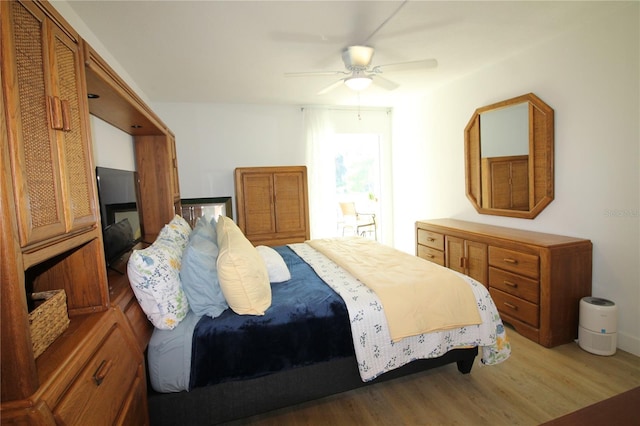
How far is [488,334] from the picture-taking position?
1.95 metres

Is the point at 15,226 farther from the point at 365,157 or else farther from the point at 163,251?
the point at 365,157

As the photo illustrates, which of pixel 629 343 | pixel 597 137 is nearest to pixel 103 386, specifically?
pixel 629 343

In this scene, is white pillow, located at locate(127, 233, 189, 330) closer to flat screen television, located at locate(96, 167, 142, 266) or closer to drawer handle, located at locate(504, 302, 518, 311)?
flat screen television, located at locate(96, 167, 142, 266)

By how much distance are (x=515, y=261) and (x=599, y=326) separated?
0.68 m

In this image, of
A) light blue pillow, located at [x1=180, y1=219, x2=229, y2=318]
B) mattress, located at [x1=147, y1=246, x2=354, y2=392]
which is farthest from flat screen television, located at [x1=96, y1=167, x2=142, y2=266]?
mattress, located at [x1=147, y1=246, x2=354, y2=392]

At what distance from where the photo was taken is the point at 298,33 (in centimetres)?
248

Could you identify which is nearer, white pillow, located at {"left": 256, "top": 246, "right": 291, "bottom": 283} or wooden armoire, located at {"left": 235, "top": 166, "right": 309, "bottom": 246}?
white pillow, located at {"left": 256, "top": 246, "right": 291, "bottom": 283}

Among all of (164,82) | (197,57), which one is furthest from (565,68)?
(164,82)

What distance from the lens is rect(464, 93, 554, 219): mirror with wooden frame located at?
9.46 feet

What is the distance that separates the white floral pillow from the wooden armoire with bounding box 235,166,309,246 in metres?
2.62

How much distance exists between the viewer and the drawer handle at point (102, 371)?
107 cm

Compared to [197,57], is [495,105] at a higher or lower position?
lower

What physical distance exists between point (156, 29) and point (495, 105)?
10.5 ft

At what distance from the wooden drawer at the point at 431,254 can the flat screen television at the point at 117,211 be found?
121 inches
